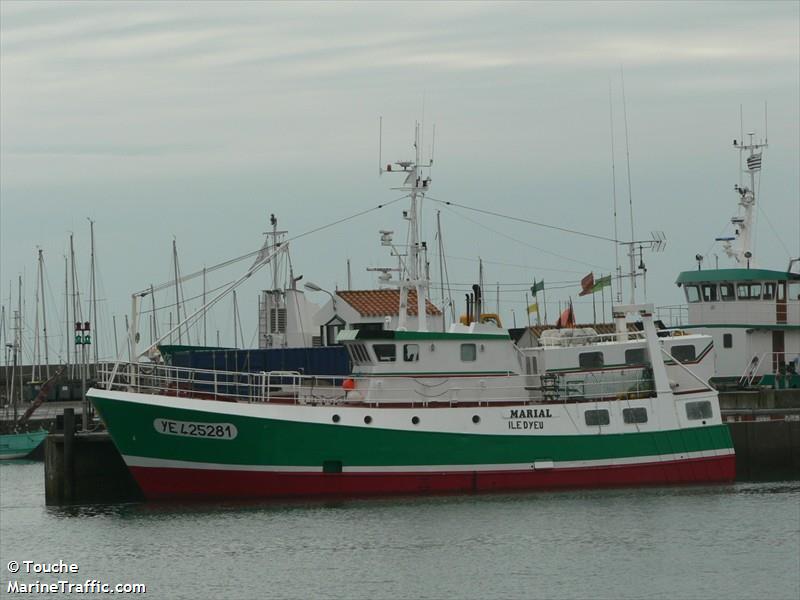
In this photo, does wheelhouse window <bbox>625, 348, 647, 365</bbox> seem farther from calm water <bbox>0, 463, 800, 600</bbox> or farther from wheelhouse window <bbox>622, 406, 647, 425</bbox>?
calm water <bbox>0, 463, 800, 600</bbox>

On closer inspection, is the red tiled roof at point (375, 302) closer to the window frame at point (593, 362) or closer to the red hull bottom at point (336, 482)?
the window frame at point (593, 362)

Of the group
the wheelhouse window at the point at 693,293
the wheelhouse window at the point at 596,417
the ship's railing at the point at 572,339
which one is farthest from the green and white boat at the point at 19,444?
the wheelhouse window at the point at 596,417

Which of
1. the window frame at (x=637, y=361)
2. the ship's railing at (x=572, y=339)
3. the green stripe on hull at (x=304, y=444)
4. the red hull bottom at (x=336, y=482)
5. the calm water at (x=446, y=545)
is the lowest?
the calm water at (x=446, y=545)

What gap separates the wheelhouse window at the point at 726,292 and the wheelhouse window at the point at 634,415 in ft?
33.9

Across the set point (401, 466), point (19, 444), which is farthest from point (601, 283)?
point (19, 444)

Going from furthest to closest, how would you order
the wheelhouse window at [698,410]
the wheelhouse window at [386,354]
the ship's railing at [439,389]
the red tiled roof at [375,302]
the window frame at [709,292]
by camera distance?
the red tiled roof at [375,302], the window frame at [709,292], the wheelhouse window at [698,410], the wheelhouse window at [386,354], the ship's railing at [439,389]

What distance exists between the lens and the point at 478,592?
29.1 metres

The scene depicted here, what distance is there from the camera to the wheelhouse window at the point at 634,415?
39875mm

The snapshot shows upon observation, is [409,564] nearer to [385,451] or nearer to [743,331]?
[385,451]

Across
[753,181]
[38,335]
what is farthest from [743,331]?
[38,335]

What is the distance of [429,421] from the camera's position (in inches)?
1513

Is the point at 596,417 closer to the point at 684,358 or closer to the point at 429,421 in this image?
the point at 684,358

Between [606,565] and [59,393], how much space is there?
53.9m

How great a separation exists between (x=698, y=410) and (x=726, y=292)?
9.43m
